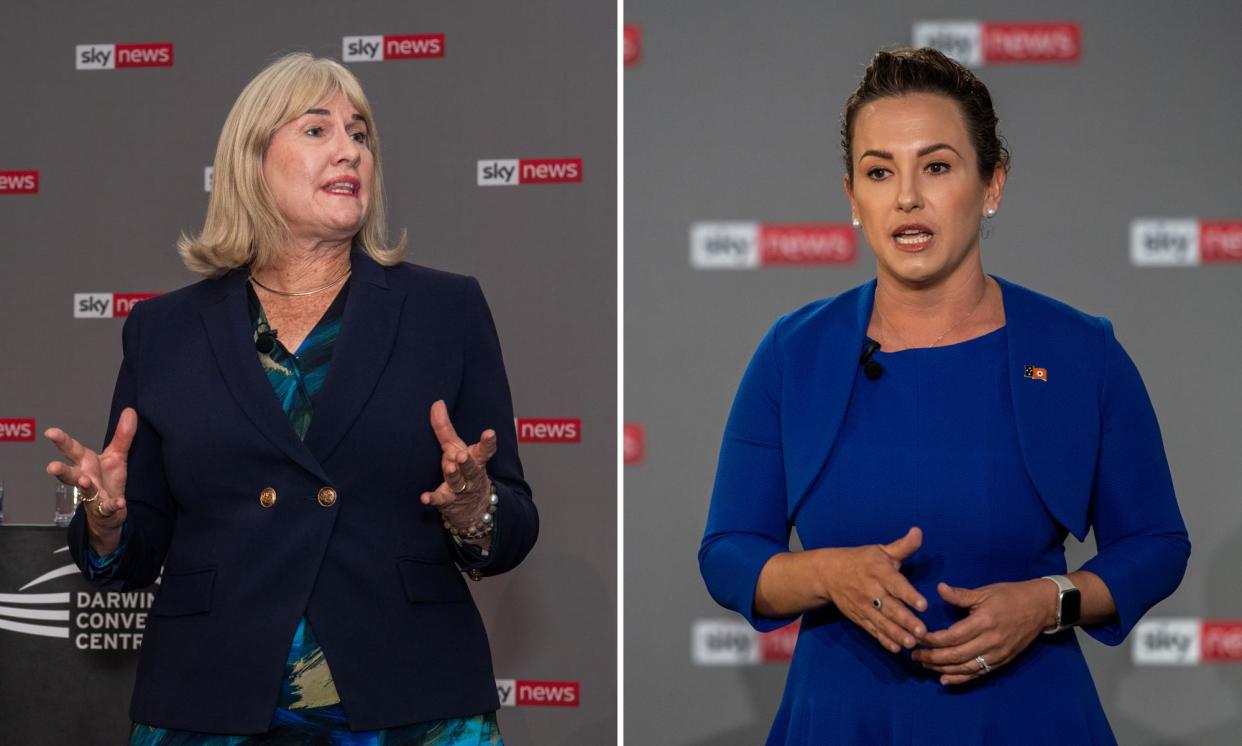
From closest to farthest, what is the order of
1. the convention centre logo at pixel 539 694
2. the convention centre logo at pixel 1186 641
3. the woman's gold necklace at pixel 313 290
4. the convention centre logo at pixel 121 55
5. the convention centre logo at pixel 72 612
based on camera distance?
the woman's gold necklace at pixel 313 290
the convention centre logo at pixel 72 612
the convention centre logo at pixel 1186 641
the convention centre logo at pixel 539 694
the convention centre logo at pixel 121 55

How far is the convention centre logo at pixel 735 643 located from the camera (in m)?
4.19

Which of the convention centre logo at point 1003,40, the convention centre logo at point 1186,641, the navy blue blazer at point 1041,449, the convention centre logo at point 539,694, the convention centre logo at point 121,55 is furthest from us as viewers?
the convention centre logo at point 121,55

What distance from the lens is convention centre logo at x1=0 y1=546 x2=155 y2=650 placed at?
10.7ft

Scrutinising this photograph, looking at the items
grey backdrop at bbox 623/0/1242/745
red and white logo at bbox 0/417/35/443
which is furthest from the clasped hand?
red and white logo at bbox 0/417/35/443

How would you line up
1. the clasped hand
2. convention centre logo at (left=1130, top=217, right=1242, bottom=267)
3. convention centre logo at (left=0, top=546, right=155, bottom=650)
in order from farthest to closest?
convention centre logo at (left=1130, top=217, right=1242, bottom=267) → convention centre logo at (left=0, top=546, right=155, bottom=650) → the clasped hand

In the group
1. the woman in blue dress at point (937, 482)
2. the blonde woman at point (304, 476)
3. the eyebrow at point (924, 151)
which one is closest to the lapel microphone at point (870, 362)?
the woman in blue dress at point (937, 482)

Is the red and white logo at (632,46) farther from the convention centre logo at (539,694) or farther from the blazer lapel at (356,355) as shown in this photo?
the blazer lapel at (356,355)

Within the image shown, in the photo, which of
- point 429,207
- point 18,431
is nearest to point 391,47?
point 429,207

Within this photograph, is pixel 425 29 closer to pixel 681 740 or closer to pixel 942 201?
pixel 681 740

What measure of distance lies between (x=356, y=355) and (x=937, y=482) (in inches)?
35.1

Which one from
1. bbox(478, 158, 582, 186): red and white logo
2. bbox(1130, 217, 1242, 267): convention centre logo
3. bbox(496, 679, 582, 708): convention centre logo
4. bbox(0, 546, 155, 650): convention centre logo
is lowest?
bbox(496, 679, 582, 708): convention centre logo

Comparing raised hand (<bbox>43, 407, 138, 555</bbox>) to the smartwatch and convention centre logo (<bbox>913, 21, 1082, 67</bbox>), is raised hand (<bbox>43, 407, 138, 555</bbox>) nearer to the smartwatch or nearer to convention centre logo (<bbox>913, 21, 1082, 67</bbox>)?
the smartwatch

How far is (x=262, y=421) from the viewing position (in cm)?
194

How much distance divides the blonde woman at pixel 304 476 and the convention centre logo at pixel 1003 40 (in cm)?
278
